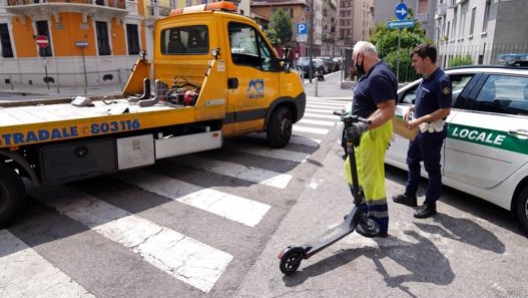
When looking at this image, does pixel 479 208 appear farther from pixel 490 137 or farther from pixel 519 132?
pixel 519 132

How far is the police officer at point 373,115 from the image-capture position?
3.50 meters

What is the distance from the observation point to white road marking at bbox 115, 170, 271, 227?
461 centimetres

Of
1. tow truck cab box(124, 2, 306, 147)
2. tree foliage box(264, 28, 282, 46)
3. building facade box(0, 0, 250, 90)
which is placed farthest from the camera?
tree foliage box(264, 28, 282, 46)

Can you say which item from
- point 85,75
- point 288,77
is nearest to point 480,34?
point 288,77

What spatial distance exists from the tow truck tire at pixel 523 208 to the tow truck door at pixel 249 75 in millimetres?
4116

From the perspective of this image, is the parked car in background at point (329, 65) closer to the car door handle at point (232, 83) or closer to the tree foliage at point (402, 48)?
the tree foliage at point (402, 48)

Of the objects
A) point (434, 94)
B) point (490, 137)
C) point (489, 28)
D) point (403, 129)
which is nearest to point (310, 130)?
point (403, 129)

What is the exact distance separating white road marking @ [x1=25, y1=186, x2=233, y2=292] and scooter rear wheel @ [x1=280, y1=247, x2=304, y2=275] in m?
0.56

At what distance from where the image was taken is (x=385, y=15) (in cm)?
4278

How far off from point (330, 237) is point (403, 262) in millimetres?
686

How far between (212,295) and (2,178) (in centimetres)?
269

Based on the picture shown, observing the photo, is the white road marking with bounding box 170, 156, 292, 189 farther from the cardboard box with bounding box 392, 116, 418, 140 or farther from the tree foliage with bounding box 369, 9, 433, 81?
the tree foliage with bounding box 369, 9, 433, 81

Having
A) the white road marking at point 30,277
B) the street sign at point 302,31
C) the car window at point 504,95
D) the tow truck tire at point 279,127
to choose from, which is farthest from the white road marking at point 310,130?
the street sign at point 302,31

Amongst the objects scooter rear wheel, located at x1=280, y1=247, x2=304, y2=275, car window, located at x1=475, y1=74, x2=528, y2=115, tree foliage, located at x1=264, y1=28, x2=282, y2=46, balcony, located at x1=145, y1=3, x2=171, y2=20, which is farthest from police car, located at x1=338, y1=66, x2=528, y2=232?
tree foliage, located at x1=264, y1=28, x2=282, y2=46
